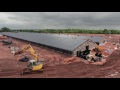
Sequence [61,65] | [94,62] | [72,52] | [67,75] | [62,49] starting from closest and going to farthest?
[67,75], [61,65], [94,62], [72,52], [62,49]

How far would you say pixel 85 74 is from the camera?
20.1 m

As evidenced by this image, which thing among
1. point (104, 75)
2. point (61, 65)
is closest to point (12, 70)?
point (61, 65)

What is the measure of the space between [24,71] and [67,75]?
6.30 m

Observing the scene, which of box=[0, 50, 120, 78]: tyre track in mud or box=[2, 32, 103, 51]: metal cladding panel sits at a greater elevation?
box=[2, 32, 103, 51]: metal cladding panel

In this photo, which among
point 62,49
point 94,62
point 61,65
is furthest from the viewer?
point 62,49

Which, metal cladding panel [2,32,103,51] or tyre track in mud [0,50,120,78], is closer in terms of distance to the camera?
tyre track in mud [0,50,120,78]

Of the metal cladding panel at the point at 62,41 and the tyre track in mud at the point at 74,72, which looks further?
the metal cladding panel at the point at 62,41

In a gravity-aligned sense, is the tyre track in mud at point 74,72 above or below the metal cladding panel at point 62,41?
below

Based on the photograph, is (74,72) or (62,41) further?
(62,41)

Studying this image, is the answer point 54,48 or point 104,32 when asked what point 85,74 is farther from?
point 104,32

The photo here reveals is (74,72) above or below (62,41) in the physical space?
below

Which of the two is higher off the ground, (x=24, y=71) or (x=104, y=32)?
(x=104, y=32)

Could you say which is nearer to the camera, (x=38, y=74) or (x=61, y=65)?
(x=38, y=74)

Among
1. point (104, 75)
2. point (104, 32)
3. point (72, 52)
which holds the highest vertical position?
point (104, 32)
